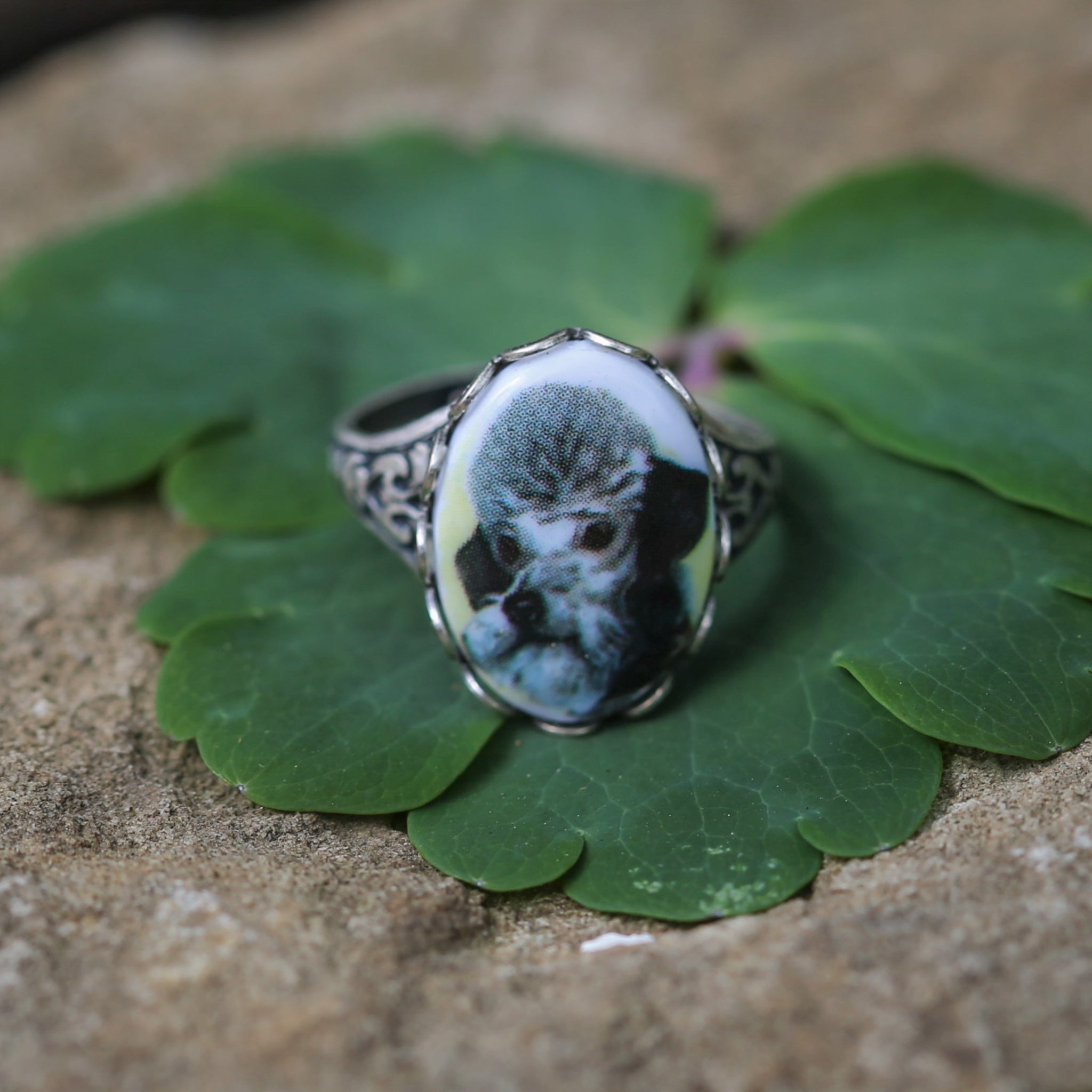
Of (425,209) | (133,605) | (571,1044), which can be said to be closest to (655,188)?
(425,209)

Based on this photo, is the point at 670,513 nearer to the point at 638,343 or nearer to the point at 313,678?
the point at 313,678

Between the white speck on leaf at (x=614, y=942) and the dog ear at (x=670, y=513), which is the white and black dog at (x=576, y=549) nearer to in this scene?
the dog ear at (x=670, y=513)

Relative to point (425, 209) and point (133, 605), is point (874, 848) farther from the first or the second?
point (425, 209)

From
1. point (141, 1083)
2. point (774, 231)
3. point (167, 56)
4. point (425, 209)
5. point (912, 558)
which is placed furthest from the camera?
point (167, 56)

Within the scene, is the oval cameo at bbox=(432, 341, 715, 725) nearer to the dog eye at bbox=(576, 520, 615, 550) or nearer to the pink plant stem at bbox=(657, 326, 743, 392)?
the dog eye at bbox=(576, 520, 615, 550)

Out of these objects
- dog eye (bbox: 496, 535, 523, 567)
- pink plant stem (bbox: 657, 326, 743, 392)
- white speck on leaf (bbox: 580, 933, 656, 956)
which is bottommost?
white speck on leaf (bbox: 580, 933, 656, 956)

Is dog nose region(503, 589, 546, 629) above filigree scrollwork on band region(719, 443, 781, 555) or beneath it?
beneath

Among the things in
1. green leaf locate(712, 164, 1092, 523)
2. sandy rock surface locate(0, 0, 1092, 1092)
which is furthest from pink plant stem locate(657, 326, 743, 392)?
sandy rock surface locate(0, 0, 1092, 1092)
